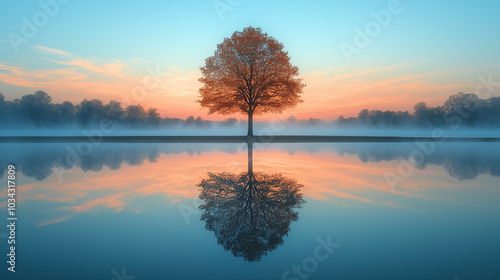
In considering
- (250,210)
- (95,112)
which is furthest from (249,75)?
(95,112)

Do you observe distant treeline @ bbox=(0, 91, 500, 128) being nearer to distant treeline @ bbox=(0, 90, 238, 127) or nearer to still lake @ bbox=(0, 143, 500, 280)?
distant treeline @ bbox=(0, 90, 238, 127)

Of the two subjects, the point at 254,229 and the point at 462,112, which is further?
the point at 462,112

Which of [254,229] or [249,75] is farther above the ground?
[249,75]

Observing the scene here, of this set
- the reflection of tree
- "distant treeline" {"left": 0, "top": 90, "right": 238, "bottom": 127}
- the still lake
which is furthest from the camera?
"distant treeline" {"left": 0, "top": 90, "right": 238, "bottom": 127}

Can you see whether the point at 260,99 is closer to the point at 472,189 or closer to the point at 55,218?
the point at 472,189

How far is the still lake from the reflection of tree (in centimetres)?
4

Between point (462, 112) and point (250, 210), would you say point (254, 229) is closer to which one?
point (250, 210)

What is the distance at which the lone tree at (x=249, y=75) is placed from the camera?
39.9 meters

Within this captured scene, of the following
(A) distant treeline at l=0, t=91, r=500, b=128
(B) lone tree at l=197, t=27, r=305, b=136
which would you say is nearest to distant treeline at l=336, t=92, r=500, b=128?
(A) distant treeline at l=0, t=91, r=500, b=128

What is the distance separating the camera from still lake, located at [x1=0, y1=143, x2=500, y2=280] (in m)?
4.82

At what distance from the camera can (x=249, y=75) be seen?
134 feet

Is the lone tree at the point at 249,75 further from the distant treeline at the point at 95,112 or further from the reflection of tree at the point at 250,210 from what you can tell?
the distant treeline at the point at 95,112

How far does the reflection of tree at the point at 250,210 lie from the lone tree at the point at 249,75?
29007mm

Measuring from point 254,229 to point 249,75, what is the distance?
36.1m
